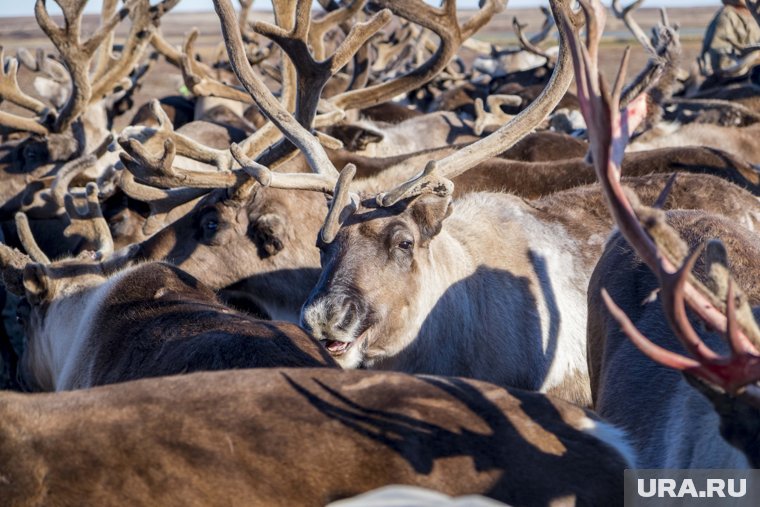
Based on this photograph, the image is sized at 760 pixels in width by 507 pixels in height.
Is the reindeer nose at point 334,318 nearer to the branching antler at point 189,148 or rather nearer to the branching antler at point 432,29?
the branching antler at point 189,148

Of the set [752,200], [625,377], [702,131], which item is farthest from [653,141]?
[625,377]

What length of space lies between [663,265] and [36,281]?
108 inches

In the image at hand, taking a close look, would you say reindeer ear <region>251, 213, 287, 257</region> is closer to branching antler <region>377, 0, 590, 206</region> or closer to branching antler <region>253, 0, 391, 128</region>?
branching antler <region>253, 0, 391, 128</region>

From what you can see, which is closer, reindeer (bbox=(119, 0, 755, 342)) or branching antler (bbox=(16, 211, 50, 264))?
branching antler (bbox=(16, 211, 50, 264))

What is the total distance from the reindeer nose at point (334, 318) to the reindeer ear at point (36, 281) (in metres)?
1.14

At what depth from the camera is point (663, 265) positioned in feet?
6.59

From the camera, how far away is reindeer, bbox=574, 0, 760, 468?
77.3 inches

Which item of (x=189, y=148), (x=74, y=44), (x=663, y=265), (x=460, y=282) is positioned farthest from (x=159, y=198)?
(x=663, y=265)

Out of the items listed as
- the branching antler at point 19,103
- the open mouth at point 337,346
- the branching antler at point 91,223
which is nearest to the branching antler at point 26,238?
the branching antler at point 91,223

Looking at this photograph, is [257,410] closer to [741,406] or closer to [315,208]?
[741,406]

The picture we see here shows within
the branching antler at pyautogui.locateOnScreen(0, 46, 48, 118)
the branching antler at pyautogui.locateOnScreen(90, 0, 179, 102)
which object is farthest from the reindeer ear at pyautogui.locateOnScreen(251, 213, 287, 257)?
the branching antler at pyautogui.locateOnScreen(0, 46, 48, 118)

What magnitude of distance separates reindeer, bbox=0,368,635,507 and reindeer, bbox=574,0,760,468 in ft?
0.94

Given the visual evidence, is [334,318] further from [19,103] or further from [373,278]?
[19,103]

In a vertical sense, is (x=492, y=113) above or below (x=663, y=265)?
below
